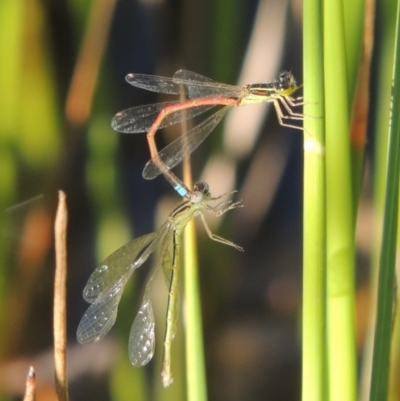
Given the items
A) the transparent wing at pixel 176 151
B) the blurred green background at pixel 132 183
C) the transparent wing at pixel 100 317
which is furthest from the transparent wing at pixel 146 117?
the transparent wing at pixel 100 317

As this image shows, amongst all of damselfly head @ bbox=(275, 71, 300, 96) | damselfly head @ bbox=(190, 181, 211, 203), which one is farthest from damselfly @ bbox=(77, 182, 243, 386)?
damselfly head @ bbox=(275, 71, 300, 96)

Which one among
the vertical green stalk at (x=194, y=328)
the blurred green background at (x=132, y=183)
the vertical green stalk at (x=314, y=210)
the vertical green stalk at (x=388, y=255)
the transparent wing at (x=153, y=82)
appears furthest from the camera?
the blurred green background at (x=132, y=183)

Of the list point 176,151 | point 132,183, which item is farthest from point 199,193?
point 132,183

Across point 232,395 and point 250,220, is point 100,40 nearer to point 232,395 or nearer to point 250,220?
point 250,220

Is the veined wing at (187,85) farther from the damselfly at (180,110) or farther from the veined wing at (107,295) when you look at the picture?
the veined wing at (107,295)

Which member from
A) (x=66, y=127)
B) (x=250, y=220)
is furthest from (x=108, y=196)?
(x=250, y=220)

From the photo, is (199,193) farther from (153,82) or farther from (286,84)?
(153,82)
